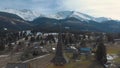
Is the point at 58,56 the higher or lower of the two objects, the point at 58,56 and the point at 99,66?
the higher

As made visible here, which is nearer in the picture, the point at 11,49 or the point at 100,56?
the point at 100,56

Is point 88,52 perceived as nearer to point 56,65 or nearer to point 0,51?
point 0,51

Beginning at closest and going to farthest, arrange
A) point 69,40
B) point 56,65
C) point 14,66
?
point 56,65, point 14,66, point 69,40

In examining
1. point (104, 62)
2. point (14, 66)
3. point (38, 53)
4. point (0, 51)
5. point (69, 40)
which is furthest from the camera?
point (69, 40)

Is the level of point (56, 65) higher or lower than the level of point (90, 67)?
higher

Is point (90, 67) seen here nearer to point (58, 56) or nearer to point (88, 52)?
point (88, 52)

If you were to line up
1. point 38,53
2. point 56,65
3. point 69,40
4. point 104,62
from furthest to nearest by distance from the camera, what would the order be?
point 69,40 → point 38,53 → point 104,62 → point 56,65

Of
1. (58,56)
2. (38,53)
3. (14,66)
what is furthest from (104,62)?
(58,56)

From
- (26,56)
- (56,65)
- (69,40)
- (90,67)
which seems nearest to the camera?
(56,65)

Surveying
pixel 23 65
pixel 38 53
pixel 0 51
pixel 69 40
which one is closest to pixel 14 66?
pixel 23 65
